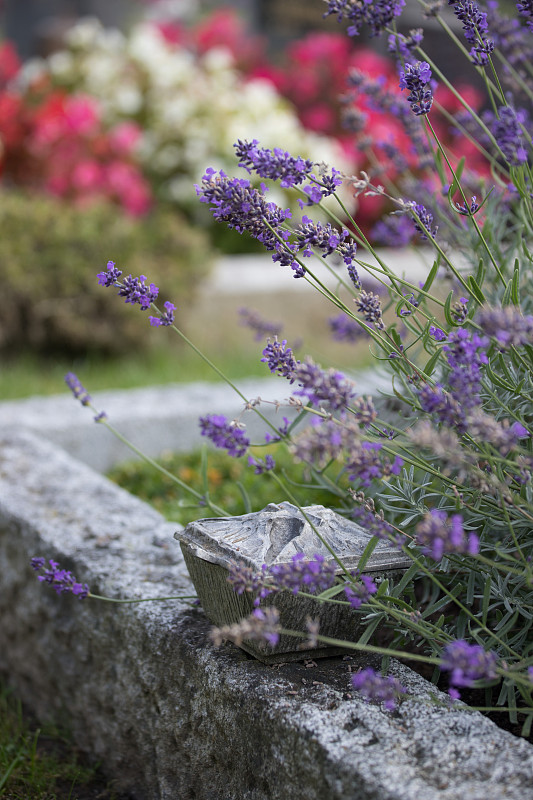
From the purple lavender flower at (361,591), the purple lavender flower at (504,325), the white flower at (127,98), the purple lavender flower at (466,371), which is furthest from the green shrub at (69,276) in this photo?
the purple lavender flower at (504,325)

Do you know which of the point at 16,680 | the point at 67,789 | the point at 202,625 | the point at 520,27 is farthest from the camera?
the point at 16,680

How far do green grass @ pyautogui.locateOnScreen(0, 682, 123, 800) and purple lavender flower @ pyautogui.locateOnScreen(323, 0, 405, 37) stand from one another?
146 cm

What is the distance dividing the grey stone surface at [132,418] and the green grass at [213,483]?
0.09 meters

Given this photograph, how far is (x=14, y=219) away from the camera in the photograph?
4789 mm

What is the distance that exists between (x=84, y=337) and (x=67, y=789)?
10.5ft

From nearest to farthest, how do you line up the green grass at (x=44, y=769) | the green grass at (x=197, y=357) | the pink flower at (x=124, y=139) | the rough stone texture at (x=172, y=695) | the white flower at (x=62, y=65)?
the rough stone texture at (x=172, y=695) → the green grass at (x=44, y=769) → the green grass at (x=197, y=357) → the pink flower at (x=124, y=139) → the white flower at (x=62, y=65)

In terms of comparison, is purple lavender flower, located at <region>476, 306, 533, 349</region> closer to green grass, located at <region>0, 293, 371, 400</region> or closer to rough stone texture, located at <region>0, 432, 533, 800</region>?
rough stone texture, located at <region>0, 432, 533, 800</region>

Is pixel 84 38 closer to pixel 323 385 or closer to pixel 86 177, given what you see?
pixel 86 177

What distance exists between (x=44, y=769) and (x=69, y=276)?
3.18 metres

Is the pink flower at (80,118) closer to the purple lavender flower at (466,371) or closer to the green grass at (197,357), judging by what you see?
the green grass at (197,357)

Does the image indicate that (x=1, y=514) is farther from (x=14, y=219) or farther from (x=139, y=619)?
(x=14, y=219)

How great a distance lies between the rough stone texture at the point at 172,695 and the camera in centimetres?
122

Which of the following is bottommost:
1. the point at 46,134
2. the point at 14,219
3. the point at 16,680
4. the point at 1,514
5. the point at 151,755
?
the point at 16,680

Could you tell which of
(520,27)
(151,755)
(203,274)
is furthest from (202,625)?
(203,274)
